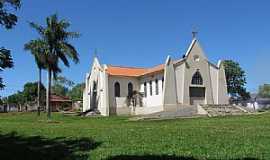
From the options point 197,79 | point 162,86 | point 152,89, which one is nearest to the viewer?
point 162,86

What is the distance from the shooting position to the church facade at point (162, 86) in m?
56.4

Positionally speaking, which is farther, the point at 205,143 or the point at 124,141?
the point at 124,141

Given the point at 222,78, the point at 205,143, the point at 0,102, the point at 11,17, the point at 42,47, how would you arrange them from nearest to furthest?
the point at 11,17 → the point at 0,102 → the point at 205,143 → the point at 42,47 → the point at 222,78

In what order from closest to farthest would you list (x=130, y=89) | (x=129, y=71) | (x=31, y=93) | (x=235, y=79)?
(x=130, y=89)
(x=129, y=71)
(x=235, y=79)
(x=31, y=93)

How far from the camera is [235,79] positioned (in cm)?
8838

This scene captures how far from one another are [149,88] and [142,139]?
4267 cm

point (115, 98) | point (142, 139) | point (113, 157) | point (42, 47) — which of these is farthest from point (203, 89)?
point (113, 157)

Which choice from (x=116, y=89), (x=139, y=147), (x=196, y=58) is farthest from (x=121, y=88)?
(x=139, y=147)

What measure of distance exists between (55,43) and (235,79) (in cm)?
4791

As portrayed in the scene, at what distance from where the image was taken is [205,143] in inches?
609

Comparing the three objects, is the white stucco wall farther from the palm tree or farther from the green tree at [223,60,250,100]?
the green tree at [223,60,250,100]

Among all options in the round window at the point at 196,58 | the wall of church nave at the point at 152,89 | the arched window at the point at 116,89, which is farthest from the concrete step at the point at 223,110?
the arched window at the point at 116,89

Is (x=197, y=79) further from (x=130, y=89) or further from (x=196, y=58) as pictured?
(x=130, y=89)

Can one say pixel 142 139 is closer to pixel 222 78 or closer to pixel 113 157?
pixel 113 157
